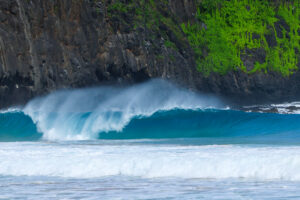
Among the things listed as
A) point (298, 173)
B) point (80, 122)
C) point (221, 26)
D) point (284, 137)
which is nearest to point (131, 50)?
point (80, 122)

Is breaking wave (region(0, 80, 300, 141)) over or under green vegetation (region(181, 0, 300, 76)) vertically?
under

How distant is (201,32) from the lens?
89.5 ft

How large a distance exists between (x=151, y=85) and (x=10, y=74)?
664 centimetres

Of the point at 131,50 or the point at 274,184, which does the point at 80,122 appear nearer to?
the point at 131,50

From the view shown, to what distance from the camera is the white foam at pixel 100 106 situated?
18234mm

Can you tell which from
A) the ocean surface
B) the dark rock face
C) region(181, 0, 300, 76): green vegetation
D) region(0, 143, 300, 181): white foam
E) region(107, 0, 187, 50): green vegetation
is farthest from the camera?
region(181, 0, 300, 76): green vegetation

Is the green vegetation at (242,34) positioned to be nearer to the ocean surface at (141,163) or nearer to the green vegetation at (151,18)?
the green vegetation at (151,18)

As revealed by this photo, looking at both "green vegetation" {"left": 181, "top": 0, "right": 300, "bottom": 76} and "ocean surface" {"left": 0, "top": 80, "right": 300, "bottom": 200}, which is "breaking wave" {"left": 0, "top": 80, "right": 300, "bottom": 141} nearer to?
"ocean surface" {"left": 0, "top": 80, "right": 300, "bottom": 200}

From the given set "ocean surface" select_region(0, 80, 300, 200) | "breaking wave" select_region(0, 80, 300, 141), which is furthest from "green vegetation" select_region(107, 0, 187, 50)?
"ocean surface" select_region(0, 80, 300, 200)

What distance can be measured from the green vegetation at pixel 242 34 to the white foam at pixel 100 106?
257cm

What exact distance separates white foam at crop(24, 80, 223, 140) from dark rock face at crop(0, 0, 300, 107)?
16.4 inches

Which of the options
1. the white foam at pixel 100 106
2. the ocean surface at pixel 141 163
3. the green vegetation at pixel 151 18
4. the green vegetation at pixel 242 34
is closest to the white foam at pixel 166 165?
the ocean surface at pixel 141 163

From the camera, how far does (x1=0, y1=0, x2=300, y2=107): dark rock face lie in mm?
19141

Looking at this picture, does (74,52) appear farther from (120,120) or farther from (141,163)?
(141,163)
